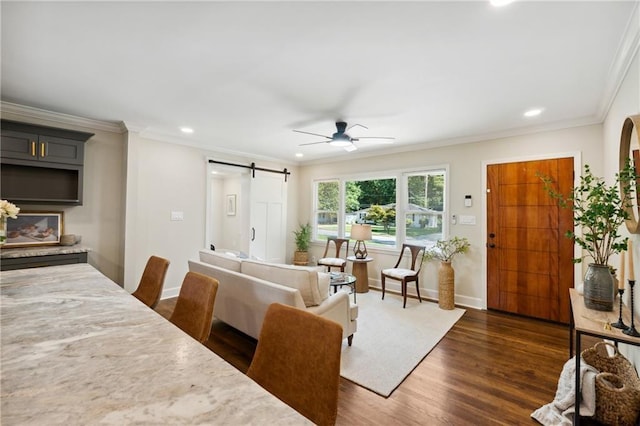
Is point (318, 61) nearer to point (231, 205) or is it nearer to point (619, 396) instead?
point (619, 396)

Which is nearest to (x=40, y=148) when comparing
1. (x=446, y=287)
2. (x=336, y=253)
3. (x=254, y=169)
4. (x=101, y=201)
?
(x=101, y=201)

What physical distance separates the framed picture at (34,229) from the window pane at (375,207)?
15.0 ft

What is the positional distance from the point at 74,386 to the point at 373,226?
200 inches

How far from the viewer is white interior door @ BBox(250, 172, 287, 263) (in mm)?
5911

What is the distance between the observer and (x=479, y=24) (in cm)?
185

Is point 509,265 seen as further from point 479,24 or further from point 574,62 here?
point 479,24

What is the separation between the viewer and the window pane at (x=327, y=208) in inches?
245

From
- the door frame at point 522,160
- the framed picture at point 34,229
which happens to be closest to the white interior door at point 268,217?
the framed picture at point 34,229

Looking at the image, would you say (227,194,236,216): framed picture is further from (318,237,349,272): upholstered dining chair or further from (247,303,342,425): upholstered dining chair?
(247,303,342,425): upholstered dining chair

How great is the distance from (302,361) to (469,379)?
2016 mm

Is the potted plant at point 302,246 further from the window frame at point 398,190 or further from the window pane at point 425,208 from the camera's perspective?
the window pane at point 425,208

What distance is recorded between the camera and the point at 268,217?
617 centimetres

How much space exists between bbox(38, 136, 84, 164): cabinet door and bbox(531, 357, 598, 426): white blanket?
5.30 metres

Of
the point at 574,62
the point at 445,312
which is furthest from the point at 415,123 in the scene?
the point at 445,312
